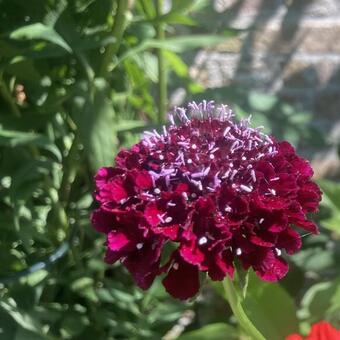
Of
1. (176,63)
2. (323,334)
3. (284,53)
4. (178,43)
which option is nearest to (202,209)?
(323,334)

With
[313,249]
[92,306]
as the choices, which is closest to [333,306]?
[313,249]

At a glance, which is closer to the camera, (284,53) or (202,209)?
(202,209)

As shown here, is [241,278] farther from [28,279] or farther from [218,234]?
[28,279]

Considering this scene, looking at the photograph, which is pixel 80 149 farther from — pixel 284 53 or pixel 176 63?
pixel 284 53

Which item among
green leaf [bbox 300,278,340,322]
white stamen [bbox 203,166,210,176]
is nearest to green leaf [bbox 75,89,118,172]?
white stamen [bbox 203,166,210,176]

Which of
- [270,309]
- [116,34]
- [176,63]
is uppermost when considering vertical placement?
[116,34]

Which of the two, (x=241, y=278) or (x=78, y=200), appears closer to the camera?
(x=241, y=278)
